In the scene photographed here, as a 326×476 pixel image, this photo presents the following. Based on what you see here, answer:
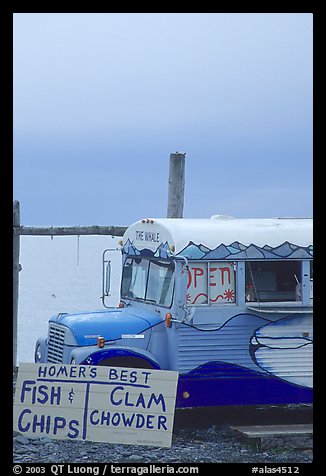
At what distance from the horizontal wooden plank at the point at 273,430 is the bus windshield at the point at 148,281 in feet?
4.89

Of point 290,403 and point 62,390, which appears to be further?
point 290,403

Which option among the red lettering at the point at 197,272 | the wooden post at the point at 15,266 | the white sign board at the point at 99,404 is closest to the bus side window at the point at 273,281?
the red lettering at the point at 197,272

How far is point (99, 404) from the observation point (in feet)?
28.9

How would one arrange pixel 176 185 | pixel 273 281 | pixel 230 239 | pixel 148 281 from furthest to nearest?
pixel 176 185 < pixel 148 281 < pixel 273 281 < pixel 230 239

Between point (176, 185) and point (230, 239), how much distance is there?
2178 mm

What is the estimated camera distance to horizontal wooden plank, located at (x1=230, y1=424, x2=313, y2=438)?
890 centimetres

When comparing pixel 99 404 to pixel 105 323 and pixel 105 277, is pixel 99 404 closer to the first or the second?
pixel 105 323

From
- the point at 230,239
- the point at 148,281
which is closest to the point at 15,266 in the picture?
the point at 148,281

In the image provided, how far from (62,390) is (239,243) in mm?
2356

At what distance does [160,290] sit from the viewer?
9.67m

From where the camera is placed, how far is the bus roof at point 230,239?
934 cm
